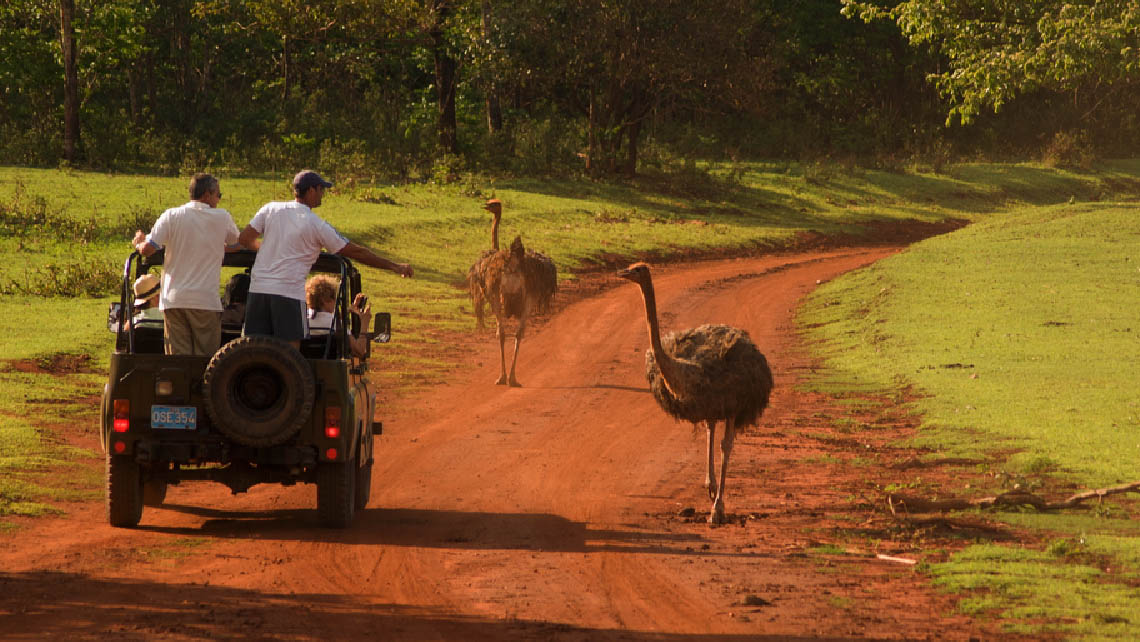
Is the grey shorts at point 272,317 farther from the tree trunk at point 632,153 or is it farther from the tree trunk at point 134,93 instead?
the tree trunk at point 134,93

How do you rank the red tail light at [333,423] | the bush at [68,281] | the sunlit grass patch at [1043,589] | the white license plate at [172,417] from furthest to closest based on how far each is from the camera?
the bush at [68,281] → the red tail light at [333,423] → the white license plate at [172,417] → the sunlit grass patch at [1043,589]

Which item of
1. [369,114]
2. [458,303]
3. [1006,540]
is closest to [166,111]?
[369,114]

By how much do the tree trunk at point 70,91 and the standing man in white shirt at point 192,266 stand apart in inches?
1141

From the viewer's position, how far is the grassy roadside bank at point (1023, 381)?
8.91 m

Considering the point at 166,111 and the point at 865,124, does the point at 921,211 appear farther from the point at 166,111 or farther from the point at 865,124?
the point at 166,111

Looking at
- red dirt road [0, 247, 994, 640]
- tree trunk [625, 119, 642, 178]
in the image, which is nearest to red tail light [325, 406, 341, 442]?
red dirt road [0, 247, 994, 640]

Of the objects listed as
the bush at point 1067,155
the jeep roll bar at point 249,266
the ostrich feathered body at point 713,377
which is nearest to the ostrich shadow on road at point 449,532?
the ostrich feathered body at point 713,377

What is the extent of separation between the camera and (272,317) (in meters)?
9.80

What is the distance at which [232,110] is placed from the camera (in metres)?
47.1

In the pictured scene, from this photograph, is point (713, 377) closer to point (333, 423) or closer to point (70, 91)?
point (333, 423)

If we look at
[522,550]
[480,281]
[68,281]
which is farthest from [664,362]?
[68,281]

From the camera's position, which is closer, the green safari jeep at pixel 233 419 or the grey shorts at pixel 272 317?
the green safari jeep at pixel 233 419

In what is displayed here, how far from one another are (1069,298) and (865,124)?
37.4m

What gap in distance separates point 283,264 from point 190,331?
90 cm
